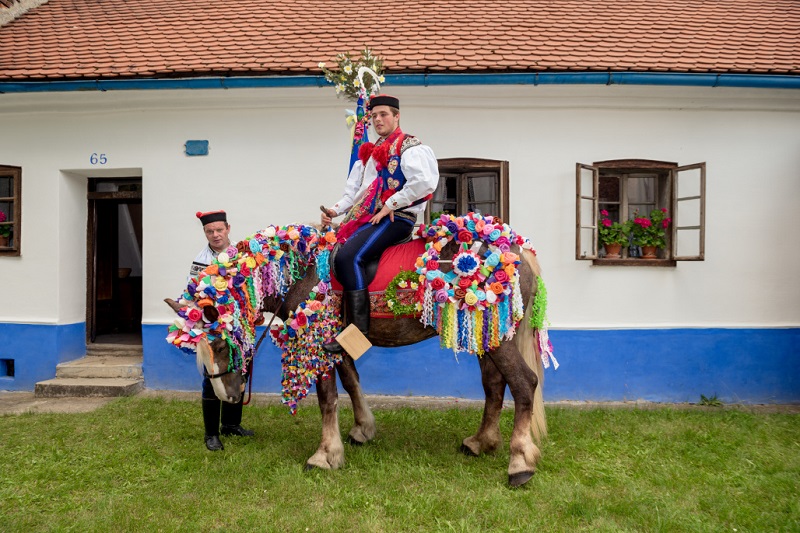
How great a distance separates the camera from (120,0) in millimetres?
8477

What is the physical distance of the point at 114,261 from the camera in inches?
328

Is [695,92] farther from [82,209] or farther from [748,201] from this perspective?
[82,209]

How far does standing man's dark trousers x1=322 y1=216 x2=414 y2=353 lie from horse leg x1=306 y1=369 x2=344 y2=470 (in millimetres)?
372

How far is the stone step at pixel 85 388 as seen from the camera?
20.1ft

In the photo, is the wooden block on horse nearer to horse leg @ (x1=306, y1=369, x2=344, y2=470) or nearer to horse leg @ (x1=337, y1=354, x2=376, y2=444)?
horse leg @ (x1=306, y1=369, x2=344, y2=470)

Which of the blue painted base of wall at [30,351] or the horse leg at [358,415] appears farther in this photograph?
the blue painted base of wall at [30,351]

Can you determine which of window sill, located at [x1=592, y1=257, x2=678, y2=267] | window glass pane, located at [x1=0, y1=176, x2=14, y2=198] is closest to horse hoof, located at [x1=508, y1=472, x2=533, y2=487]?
window sill, located at [x1=592, y1=257, x2=678, y2=267]

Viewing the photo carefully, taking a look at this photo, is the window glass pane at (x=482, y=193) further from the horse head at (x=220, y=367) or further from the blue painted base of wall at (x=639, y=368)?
the horse head at (x=220, y=367)

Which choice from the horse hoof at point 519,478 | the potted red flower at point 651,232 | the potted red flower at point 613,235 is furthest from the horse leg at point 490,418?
the potted red flower at point 651,232

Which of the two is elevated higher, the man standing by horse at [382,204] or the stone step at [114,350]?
the man standing by horse at [382,204]

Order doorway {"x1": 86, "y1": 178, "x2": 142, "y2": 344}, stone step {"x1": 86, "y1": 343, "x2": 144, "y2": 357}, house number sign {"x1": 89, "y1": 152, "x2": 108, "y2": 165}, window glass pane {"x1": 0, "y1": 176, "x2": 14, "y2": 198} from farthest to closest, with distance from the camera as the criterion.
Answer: doorway {"x1": 86, "y1": 178, "x2": 142, "y2": 344} → stone step {"x1": 86, "y1": 343, "x2": 144, "y2": 357} → window glass pane {"x1": 0, "y1": 176, "x2": 14, "y2": 198} → house number sign {"x1": 89, "y1": 152, "x2": 108, "y2": 165}

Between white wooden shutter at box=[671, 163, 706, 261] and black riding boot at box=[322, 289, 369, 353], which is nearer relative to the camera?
black riding boot at box=[322, 289, 369, 353]

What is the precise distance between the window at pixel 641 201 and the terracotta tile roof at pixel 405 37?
108cm

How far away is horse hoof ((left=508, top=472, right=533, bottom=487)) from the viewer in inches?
143
